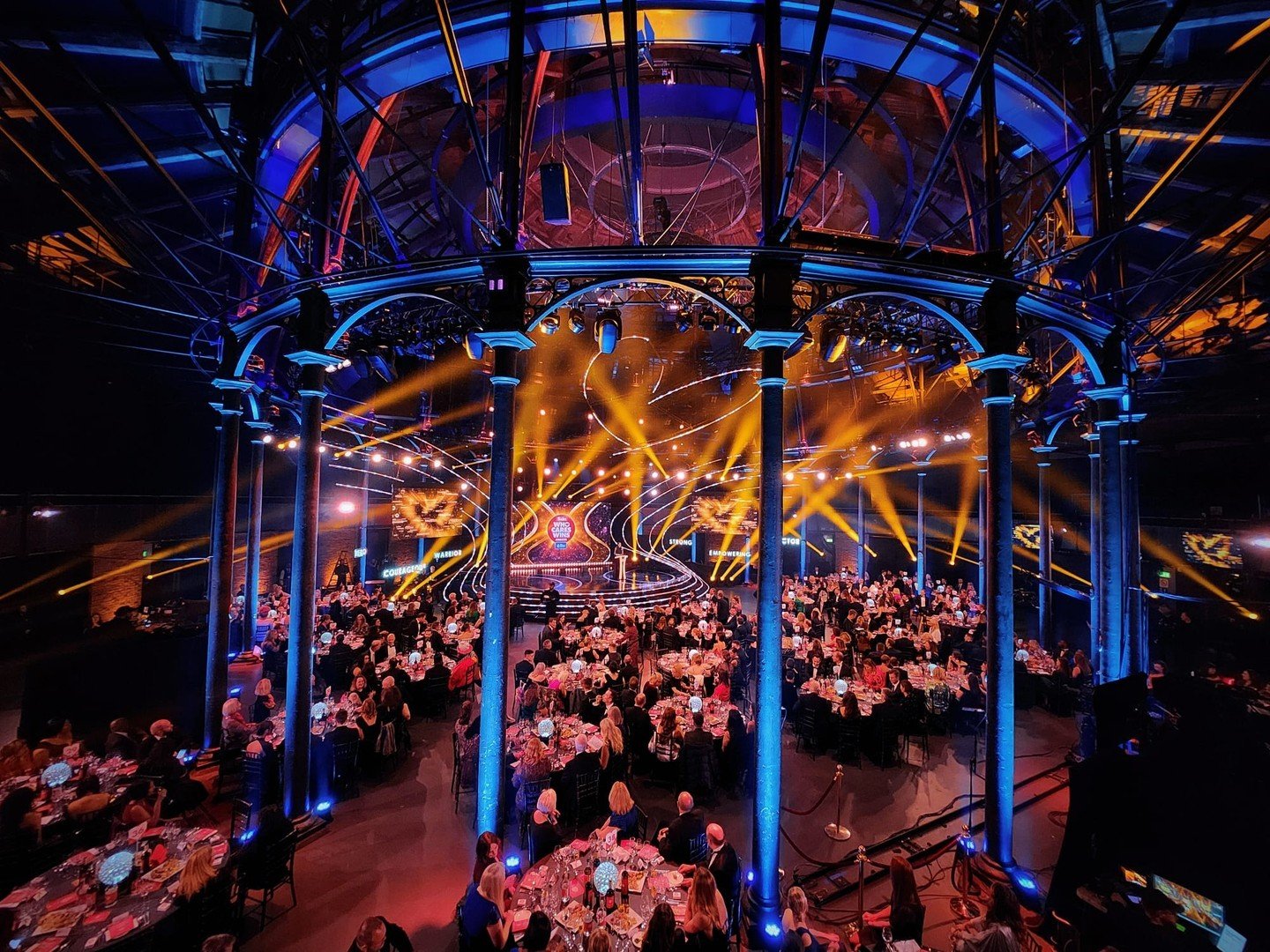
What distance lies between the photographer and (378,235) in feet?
41.1

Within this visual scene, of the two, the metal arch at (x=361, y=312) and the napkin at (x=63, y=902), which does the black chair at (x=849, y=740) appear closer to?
the metal arch at (x=361, y=312)


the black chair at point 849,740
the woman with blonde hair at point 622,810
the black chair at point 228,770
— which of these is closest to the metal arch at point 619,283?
the woman with blonde hair at point 622,810

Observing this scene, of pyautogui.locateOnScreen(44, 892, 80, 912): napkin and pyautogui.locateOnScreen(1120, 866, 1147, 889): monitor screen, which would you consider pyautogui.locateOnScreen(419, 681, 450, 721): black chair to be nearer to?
pyautogui.locateOnScreen(44, 892, 80, 912): napkin

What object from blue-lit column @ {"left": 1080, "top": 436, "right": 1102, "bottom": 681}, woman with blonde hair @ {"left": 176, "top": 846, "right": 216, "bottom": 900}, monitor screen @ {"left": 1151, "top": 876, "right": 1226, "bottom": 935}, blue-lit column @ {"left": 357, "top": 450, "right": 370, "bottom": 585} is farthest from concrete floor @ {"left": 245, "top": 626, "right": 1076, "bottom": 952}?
blue-lit column @ {"left": 357, "top": 450, "right": 370, "bottom": 585}

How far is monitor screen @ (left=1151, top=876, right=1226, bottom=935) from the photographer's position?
4.36 meters

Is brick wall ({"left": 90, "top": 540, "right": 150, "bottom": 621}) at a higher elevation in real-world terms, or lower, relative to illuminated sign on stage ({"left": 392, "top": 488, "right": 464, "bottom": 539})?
lower

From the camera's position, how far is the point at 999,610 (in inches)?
233

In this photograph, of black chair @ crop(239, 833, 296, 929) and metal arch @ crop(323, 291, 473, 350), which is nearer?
black chair @ crop(239, 833, 296, 929)

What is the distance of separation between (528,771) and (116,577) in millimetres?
13342

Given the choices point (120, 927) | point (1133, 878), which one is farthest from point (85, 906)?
point (1133, 878)

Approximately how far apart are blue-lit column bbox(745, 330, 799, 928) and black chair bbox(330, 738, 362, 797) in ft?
→ 18.8

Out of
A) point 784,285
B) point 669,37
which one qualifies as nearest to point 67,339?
point 669,37

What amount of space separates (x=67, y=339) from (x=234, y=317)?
5.93 metres

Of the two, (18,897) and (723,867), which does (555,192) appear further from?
(18,897)
